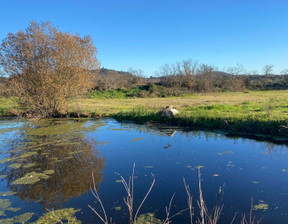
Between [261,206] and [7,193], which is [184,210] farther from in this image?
[7,193]

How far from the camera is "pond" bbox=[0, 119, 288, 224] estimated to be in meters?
4.56

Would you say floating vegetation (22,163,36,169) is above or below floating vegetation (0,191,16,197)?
above

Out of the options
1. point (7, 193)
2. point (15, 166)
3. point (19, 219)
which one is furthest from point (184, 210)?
point (15, 166)

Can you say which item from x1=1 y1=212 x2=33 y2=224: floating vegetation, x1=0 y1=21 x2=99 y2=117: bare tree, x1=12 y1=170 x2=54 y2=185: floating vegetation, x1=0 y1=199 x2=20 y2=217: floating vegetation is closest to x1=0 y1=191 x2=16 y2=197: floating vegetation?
x1=0 y1=199 x2=20 y2=217: floating vegetation

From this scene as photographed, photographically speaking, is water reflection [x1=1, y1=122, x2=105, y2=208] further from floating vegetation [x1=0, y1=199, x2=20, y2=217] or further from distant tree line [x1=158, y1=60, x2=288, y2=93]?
distant tree line [x1=158, y1=60, x2=288, y2=93]

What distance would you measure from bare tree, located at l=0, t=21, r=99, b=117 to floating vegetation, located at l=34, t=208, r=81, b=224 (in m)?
11.4

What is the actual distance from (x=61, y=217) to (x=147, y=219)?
4.91 ft

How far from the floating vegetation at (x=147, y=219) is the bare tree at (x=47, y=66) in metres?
12.2

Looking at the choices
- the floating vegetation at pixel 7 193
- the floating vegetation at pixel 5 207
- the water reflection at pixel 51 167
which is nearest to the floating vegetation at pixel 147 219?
the water reflection at pixel 51 167

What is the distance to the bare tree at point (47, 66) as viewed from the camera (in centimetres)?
1430

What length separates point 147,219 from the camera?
4.21 meters

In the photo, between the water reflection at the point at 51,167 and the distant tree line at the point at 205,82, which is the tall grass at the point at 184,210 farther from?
→ the distant tree line at the point at 205,82

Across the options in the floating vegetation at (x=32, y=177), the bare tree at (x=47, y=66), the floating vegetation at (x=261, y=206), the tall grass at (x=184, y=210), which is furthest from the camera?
the bare tree at (x=47, y=66)

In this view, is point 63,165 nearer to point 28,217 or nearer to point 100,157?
point 100,157
